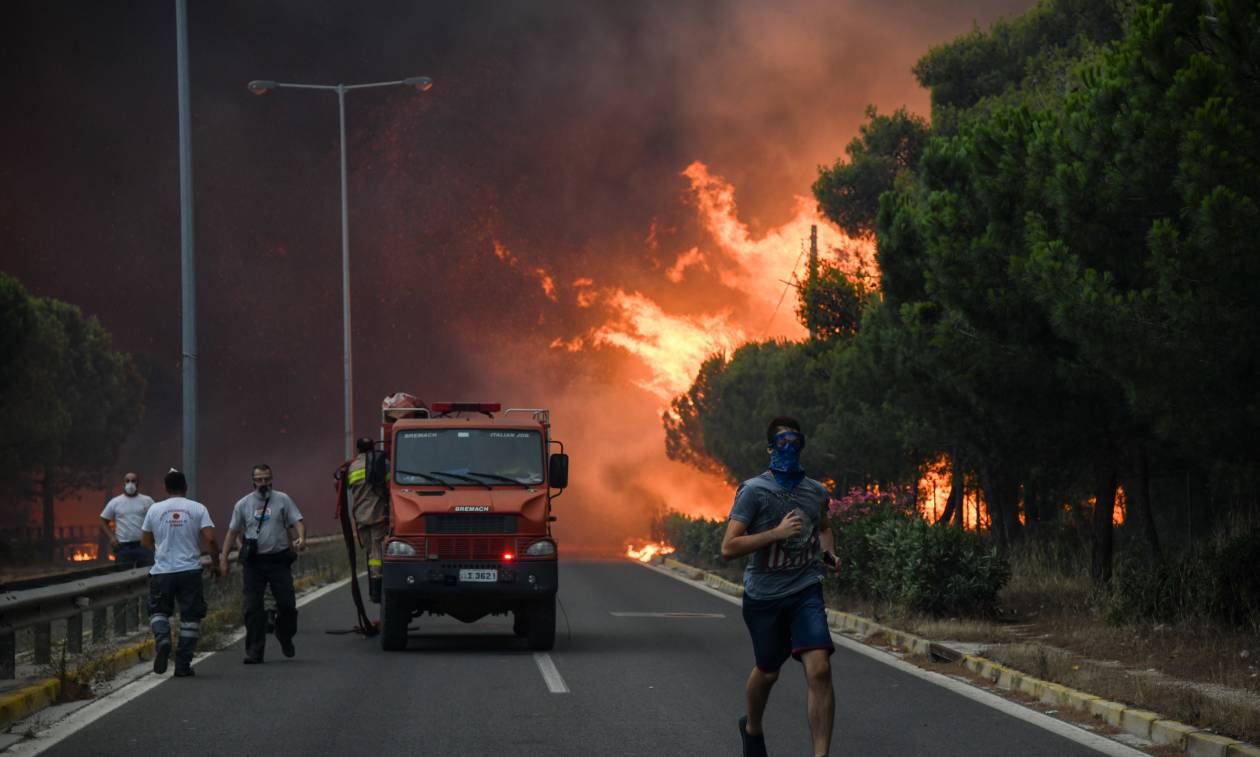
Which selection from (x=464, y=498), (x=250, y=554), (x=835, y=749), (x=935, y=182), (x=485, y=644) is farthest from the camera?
(x=935, y=182)

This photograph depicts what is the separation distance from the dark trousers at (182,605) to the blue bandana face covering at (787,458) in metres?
7.72

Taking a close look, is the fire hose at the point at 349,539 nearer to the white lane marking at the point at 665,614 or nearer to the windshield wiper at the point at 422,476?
the windshield wiper at the point at 422,476

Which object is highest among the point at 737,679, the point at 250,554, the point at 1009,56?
the point at 1009,56

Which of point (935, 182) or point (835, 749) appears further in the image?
point (935, 182)

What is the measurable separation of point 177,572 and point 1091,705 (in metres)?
8.18

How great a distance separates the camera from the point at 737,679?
14547 mm

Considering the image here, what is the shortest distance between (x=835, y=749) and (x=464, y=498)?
7.80m

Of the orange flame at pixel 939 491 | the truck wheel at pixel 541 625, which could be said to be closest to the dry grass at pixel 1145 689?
the truck wheel at pixel 541 625

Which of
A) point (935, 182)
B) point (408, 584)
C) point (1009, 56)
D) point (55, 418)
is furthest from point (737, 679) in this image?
point (55, 418)

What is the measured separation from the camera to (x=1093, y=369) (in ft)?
59.3

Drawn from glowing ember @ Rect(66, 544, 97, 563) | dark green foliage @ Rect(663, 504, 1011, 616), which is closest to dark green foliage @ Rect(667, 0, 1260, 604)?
dark green foliage @ Rect(663, 504, 1011, 616)

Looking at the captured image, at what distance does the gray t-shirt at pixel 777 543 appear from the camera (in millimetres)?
8773

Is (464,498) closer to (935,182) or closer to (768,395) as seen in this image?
(935,182)

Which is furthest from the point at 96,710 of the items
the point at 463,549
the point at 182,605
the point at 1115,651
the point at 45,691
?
the point at 1115,651
